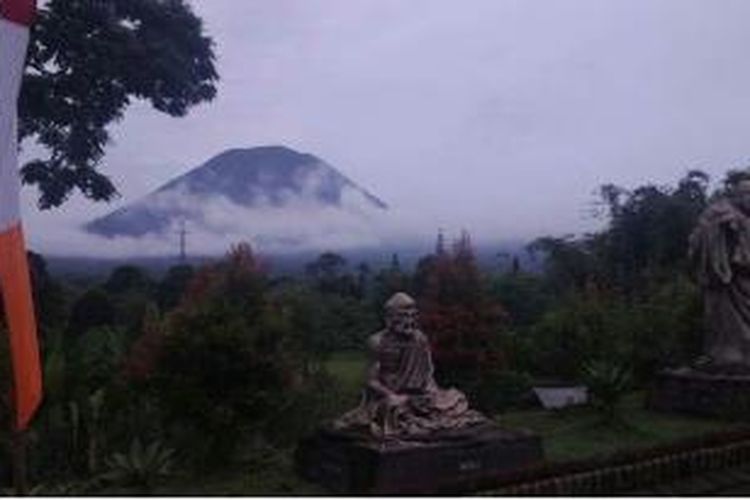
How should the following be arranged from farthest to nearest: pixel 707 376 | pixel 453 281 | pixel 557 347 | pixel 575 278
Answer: pixel 575 278, pixel 557 347, pixel 453 281, pixel 707 376

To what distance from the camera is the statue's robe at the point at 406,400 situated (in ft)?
38.3

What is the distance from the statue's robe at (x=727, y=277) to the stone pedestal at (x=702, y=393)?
0.35 metres

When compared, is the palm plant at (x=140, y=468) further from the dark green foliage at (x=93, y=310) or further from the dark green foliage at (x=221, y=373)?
the dark green foliage at (x=93, y=310)

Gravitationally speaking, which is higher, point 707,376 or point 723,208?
point 723,208

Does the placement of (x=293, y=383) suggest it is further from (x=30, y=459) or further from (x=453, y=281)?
(x=453, y=281)

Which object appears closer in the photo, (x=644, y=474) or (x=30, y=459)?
(x=644, y=474)

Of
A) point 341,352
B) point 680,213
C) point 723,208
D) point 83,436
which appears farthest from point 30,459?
point 680,213

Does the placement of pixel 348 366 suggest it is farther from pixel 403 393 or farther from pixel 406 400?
pixel 406 400

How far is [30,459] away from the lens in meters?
14.0

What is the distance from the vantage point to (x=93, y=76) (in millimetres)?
22438

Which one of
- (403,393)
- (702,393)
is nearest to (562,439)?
(702,393)

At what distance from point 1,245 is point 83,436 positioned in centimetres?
860

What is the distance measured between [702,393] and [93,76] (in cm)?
1268

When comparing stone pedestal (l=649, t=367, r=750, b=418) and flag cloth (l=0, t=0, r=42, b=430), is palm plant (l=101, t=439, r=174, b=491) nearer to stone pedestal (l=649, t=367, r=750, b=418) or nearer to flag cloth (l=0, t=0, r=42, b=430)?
flag cloth (l=0, t=0, r=42, b=430)
